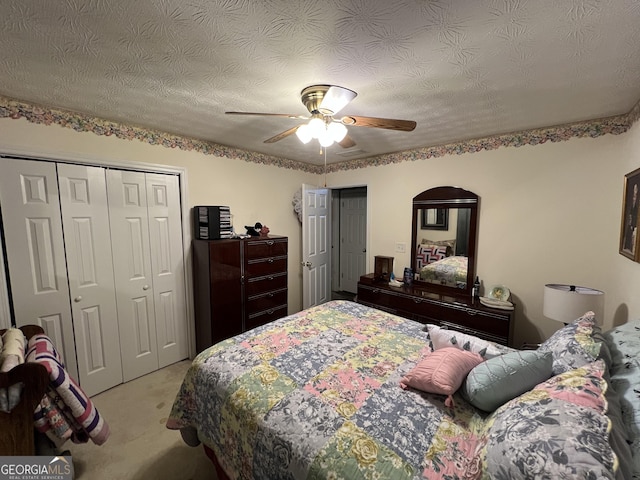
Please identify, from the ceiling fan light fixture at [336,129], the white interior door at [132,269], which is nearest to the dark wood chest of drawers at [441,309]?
the ceiling fan light fixture at [336,129]

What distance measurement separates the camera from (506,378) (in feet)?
3.78

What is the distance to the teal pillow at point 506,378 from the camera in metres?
1.13

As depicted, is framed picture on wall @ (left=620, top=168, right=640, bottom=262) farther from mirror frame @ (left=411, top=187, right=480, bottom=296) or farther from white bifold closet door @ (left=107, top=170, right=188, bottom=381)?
white bifold closet door @ (left=107, top=170, right=188, bottom=381)

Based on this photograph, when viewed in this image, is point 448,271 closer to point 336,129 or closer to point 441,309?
point 441,309

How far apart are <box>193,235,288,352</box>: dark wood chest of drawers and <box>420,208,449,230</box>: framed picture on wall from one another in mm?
1716

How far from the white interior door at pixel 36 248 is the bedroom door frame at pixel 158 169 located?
6 cm

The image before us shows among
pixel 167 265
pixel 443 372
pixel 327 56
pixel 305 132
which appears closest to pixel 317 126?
pixel 305 132

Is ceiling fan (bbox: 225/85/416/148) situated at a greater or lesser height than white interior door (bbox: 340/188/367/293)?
greater

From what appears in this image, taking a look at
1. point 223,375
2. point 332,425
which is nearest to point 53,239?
point 223,375

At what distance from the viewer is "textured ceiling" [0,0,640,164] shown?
3.44ft

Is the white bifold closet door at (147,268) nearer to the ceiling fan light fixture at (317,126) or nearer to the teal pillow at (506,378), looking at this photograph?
the ceiling fan light fixture at (317,126)

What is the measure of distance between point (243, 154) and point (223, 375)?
2.54m

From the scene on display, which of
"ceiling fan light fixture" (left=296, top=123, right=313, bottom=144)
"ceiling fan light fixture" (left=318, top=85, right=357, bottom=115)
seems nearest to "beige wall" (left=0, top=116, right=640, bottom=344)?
"ceiling fan light fixture" (left=296, top=123, right=313, bottom=144)

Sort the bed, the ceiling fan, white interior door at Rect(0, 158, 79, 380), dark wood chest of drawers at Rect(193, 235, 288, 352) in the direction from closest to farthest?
1. the bed
2. the ceiling fan
3. white interior door at Rect(0, 158, 79, 380)
4. dark wood chest of drawers at Rect(193, 235, 288, 352)
